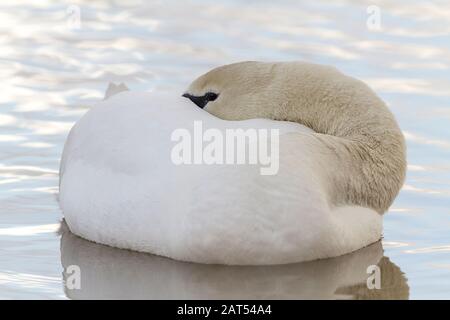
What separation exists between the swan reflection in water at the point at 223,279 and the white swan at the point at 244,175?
2.5 inches

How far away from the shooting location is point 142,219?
23.6 feet

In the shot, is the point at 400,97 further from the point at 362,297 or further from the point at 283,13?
the point at 362,297

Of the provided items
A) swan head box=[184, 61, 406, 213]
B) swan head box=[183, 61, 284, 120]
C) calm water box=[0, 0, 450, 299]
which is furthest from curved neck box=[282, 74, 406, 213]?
calm water box=[0, 0, 450, 299]

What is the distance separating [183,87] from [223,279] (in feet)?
13.4

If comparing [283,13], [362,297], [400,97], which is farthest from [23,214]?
[283,13]

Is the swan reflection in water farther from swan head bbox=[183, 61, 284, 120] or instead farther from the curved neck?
swan head bbox=[183, 61, 284, 120]

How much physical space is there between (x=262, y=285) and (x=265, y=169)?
60cm

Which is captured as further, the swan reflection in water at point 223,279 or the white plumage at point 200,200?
the white plumage at point 200,200

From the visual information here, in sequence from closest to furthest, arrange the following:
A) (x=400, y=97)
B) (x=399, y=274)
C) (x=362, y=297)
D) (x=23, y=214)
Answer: (x=362, y=297), (x=399, y=274), (x=23, y=214), (x=400, y=97)

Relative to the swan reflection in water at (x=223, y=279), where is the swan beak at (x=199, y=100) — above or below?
above

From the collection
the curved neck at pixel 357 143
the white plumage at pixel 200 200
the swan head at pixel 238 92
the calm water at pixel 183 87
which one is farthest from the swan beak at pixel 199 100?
the calm water at pixel 183 87

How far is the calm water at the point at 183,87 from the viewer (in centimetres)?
711

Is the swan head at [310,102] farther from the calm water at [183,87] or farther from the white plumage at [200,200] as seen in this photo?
the calm water at [183,87]

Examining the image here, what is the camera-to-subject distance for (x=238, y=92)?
7.92 metres
